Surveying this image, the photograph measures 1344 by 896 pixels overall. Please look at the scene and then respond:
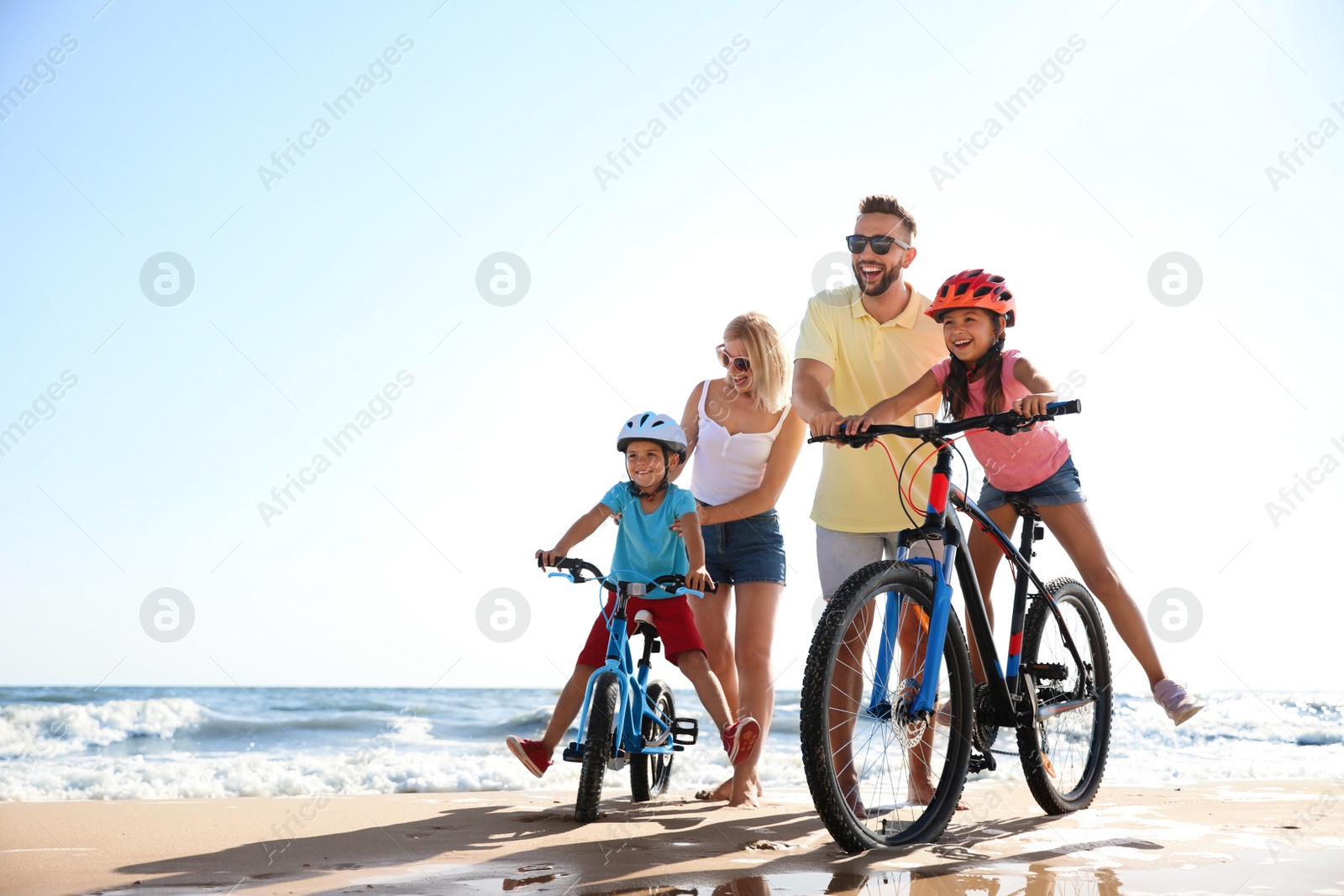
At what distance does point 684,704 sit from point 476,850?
1550 cm

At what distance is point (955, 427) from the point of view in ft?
9.57

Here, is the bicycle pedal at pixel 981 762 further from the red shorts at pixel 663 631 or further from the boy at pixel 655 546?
the red shorts at pixel 663 631

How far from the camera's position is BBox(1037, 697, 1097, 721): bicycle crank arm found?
3.37m

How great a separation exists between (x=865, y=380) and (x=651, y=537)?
3.73ft

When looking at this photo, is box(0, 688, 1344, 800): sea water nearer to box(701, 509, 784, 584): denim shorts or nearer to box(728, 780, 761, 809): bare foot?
box(728, 780, 761, 809): bare foot

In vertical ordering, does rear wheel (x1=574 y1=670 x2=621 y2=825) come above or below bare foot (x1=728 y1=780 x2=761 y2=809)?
above

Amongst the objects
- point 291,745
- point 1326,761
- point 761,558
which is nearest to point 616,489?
point 761,558

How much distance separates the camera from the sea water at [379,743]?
24.3ft

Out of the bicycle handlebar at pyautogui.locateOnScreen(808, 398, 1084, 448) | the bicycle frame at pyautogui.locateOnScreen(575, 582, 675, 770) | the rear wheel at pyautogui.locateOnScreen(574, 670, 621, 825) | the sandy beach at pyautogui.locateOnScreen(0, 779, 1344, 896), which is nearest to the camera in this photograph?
the sandy beach at pyautogui.locateOnScreen(0, 779, 1344, 896)

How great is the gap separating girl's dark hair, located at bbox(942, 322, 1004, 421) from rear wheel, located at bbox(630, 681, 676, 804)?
1.84 meters

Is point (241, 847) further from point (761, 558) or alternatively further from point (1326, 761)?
point (1326, 761)

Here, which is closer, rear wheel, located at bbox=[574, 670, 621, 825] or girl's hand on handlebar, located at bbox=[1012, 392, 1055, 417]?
girl's hand on handlebar, located at bbox=[1012, 392, 1055, 417]

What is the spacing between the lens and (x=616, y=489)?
4.15 metres

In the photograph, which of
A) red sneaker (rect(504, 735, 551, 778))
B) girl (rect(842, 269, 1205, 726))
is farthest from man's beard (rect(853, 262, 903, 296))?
red sneaker (rect(504, 735, 551, 778))
